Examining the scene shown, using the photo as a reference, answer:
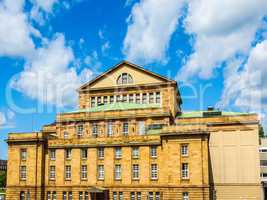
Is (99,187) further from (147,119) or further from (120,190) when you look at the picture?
(147,119)

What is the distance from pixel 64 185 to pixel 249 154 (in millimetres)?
31160

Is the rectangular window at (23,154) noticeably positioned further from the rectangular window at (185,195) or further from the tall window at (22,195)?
the rectangular window at (185,195)

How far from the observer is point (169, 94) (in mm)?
73562

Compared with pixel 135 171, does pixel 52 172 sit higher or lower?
lower

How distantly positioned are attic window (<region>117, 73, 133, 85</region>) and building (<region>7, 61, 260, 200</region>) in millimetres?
6031

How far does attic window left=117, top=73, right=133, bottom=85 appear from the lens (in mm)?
77125

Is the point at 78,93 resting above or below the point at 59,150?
above

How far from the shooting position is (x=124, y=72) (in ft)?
254

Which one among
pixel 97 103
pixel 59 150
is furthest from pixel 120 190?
pixel 97 103

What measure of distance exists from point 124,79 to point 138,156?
68.1 feet

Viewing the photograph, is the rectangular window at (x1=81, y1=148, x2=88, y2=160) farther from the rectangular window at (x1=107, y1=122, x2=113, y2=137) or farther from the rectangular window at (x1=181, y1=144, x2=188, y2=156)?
the rectangular window at (x1=181, y1=144, x2=188, y2=156)

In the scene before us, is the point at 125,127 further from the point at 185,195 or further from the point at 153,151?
the point at 185,195

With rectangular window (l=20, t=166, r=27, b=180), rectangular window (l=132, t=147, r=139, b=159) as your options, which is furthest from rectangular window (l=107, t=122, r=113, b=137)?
rectangular window (l=20, t=166, r=27, b=180)

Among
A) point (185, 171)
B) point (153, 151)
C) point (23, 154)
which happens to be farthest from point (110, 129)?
point (185, 171)
